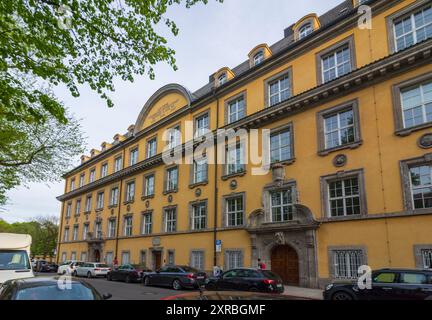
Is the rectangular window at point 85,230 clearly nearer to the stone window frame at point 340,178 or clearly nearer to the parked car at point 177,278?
the parked car at point 177,278

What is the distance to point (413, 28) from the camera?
1622cm

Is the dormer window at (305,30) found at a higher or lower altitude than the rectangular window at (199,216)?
higher

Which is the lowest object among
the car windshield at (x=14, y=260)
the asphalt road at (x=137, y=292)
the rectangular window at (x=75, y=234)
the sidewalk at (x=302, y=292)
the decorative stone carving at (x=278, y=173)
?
the asphalt road at (x=137, y=292)

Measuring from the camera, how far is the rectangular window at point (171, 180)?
28925 millimetres

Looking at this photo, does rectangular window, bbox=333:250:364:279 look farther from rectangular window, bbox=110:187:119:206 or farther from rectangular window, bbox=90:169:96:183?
rectangular window, bbox=90:169:96:183

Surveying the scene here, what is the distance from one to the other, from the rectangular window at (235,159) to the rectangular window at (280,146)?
2.32 metres

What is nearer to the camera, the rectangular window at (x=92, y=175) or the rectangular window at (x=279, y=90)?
the rectangular window at (x=279, y=90)

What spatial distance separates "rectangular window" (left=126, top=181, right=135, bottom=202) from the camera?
34.9m

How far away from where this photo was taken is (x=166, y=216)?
95.9ft

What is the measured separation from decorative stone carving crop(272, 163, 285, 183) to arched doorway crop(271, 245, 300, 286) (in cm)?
376

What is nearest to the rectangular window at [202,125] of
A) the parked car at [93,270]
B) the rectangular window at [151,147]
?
the rectangular window at [151,147]

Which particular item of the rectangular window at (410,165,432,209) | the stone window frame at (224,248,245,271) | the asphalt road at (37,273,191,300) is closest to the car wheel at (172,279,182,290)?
the asphalt road at (37,273,191,300)
